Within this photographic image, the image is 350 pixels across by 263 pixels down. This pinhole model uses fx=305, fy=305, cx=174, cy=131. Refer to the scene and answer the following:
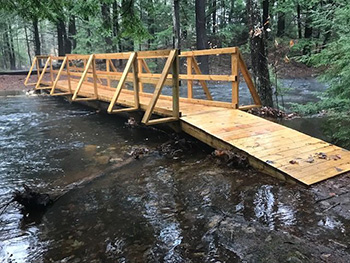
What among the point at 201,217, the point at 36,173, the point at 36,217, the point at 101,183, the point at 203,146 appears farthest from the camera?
the point at 203,146

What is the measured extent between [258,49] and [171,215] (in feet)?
16.8

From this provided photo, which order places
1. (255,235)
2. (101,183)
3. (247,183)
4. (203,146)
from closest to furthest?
1. (255,235)
2. (247,183)
3. (101,183)
4. (203,146)

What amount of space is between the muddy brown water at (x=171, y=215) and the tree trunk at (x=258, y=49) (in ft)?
9.38

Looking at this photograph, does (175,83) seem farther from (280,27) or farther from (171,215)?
(280,27)

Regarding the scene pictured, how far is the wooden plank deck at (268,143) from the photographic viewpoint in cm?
378

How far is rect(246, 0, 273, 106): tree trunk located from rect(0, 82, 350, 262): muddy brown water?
2858 millimetres

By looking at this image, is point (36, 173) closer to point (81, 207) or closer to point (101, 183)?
point (101, 183)

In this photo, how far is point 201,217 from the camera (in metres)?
3.17

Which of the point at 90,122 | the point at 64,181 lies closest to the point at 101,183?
the point at 64,181

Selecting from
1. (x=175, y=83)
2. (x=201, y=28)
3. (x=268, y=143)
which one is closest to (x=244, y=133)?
(x=268, y=143)

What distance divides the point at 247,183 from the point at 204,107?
331 cm

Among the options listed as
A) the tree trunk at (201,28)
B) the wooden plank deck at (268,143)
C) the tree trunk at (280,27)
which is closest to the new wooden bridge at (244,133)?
the wooden plank deck at (268,143)

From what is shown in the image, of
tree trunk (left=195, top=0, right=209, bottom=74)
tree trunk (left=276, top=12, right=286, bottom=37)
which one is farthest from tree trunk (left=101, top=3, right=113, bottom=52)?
tree trunk (left=276, top=12, right=286, bottom=37)

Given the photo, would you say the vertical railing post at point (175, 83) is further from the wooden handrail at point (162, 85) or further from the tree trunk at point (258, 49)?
the tree trunk at point (258, 49)
